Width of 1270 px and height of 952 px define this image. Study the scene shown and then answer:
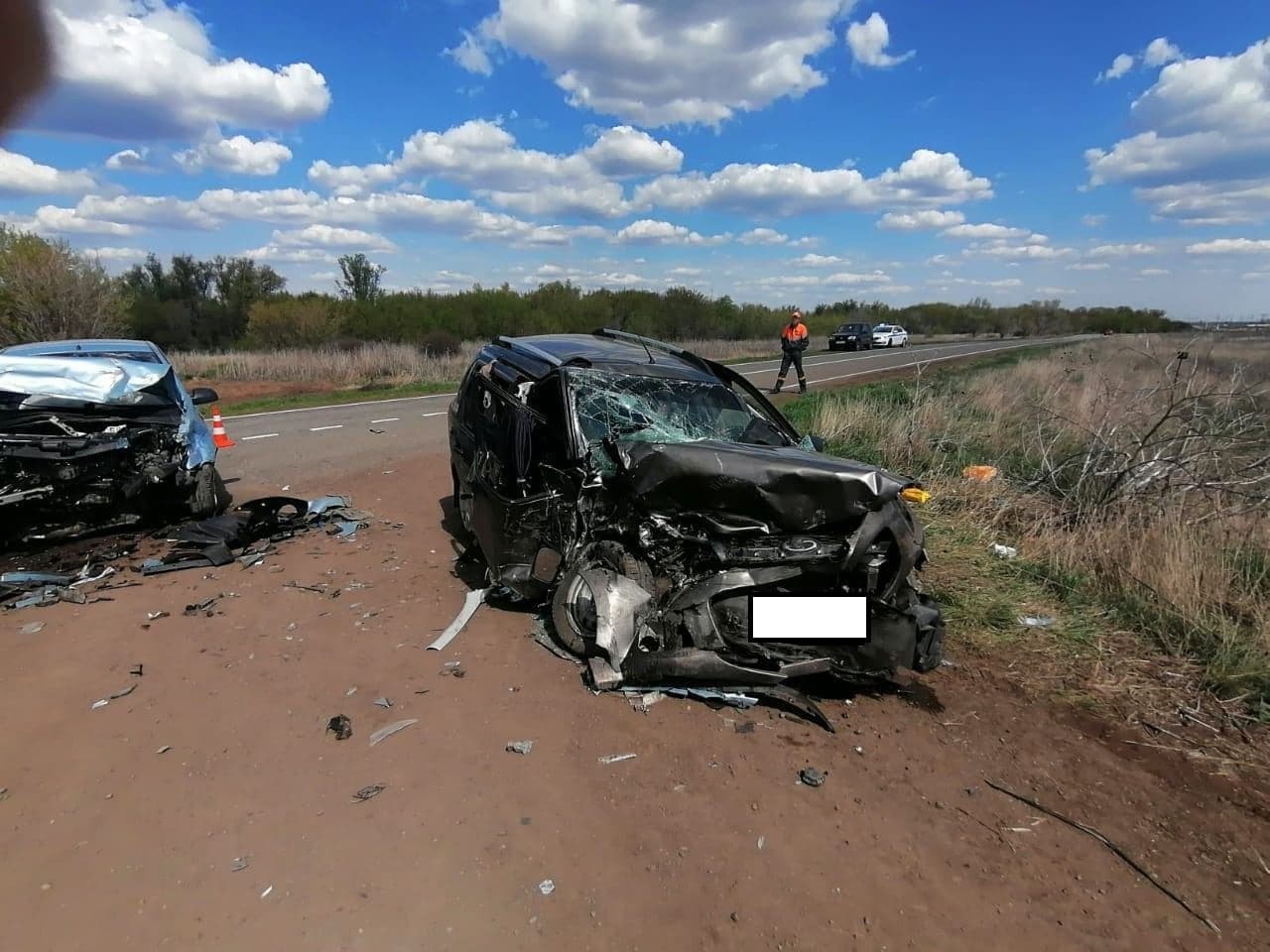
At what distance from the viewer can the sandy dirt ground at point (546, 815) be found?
2305mm

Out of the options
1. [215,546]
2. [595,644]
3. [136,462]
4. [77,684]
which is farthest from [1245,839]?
[136,462]

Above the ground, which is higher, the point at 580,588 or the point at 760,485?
the point at 760,485

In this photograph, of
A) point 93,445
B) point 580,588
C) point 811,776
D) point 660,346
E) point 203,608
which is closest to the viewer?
point 811,776

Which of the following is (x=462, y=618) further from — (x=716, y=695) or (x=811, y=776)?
(x=811, y=776)

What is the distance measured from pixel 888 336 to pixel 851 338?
507 centimetres

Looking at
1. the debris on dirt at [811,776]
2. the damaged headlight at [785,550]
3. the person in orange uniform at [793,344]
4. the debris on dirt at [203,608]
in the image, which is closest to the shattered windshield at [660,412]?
the damaged headlight at [785,550]

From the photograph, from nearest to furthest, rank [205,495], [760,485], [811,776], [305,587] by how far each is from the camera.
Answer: [811,776], [760,485], [305,587], [205,495]

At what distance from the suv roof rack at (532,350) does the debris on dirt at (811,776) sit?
2883 millimetres

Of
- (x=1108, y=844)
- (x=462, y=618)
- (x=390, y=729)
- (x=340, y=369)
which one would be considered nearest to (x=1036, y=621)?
(x=1108, y=844)

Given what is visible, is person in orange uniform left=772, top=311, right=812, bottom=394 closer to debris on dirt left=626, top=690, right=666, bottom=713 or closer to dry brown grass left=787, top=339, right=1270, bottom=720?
dry brown grass left=787, top=339, right=1270, bottom=720

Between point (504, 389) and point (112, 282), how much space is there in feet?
94.5

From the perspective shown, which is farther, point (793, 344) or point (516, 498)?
point (793, 344)

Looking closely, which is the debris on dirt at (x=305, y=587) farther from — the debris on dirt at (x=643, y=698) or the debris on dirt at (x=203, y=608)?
the debris on dirt at (x=643, y=698)

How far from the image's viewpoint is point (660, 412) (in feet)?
15.3
